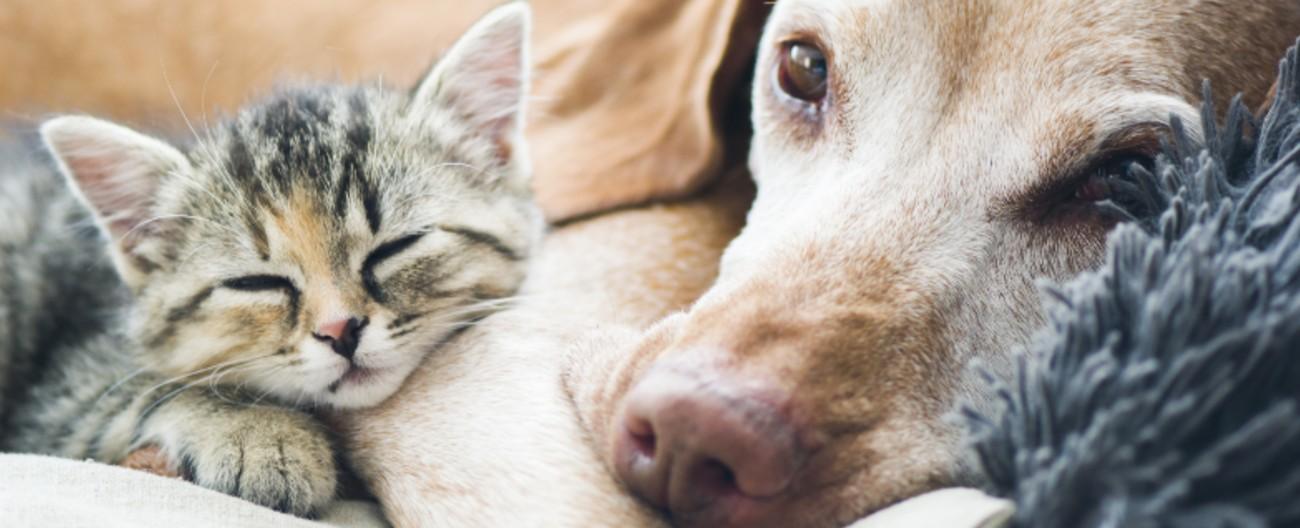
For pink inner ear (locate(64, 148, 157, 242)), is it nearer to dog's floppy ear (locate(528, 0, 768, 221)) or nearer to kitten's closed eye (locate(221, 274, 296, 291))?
kitten's closed eye (locate(221, 274, 296, 291))

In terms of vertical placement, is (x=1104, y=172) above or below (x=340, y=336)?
above

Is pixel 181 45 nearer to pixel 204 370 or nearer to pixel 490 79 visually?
pixel 490 79

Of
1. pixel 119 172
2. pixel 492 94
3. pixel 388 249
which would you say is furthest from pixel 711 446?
pixel 119 172

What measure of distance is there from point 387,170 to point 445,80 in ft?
0.72

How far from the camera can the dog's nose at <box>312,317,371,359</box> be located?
56.0 inches

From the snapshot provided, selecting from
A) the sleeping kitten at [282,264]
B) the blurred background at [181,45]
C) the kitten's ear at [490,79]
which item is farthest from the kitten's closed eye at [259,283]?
the blurred background at [181,45]

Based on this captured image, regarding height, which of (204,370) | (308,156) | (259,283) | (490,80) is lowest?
(204,370)

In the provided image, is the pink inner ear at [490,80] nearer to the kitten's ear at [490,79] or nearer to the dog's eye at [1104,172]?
the kitten's ear at [490,79]

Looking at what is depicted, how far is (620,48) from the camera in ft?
6.73

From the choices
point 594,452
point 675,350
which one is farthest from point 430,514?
point 675,350

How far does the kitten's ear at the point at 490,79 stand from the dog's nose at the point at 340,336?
441mm

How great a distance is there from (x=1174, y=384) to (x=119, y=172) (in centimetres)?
146

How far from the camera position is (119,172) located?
1594 millimetres

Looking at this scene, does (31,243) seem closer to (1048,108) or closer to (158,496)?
(158,496)
